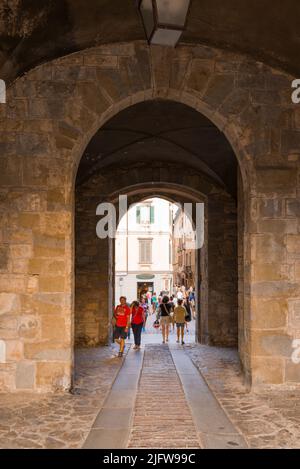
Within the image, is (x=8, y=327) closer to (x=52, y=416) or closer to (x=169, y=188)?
(x=52, y=416)

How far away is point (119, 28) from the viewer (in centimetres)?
552

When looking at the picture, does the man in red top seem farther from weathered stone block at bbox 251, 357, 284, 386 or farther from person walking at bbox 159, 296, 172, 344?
weathered stone block at bbox 251, 357, 284, 386

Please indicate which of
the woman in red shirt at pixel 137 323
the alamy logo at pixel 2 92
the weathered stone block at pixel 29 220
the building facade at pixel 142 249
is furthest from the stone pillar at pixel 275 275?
the building facade at pixel 142 249

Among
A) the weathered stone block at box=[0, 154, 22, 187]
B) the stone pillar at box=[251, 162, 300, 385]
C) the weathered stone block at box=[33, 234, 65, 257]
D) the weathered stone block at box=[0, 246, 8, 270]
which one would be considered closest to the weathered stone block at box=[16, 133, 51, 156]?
the weathered stone block at box=[0, 154, 22, 187]

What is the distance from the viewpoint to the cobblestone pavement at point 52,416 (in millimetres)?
4211

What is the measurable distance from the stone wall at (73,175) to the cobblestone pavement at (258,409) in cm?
29

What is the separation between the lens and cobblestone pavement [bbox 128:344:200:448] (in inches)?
165

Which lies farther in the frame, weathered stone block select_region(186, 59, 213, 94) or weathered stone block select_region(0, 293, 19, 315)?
weathered stone block select_region(186, 59, 213, 94)

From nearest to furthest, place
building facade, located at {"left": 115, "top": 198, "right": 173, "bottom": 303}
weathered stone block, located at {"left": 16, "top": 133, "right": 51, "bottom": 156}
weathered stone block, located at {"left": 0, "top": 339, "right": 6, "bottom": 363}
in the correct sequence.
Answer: weathered stone block, located at {"left": 0, "top": 339, "right": 6, "bottom": 363}
weathered stone block, located at {"left": 16, "top": 133, "right": 51, "bottom": 156}
building facade, located at {"left": 115, "top": 198, "right": 173, "bottom": 303}

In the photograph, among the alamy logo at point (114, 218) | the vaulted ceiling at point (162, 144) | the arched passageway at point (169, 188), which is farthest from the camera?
the alamy logo at point (114, 218)

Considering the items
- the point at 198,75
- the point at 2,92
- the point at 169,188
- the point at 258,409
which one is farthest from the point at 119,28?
the point at 169,188

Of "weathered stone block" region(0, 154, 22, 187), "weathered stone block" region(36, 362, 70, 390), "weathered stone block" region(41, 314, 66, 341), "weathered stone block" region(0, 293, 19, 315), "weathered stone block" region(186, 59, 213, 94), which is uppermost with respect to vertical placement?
"weathered stone block" region(186, 59, 213, 94)

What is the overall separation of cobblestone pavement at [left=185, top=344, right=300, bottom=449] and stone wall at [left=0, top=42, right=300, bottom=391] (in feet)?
0.95

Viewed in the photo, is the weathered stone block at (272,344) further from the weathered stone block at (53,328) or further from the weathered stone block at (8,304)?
the weathered stone block at (8,304)
